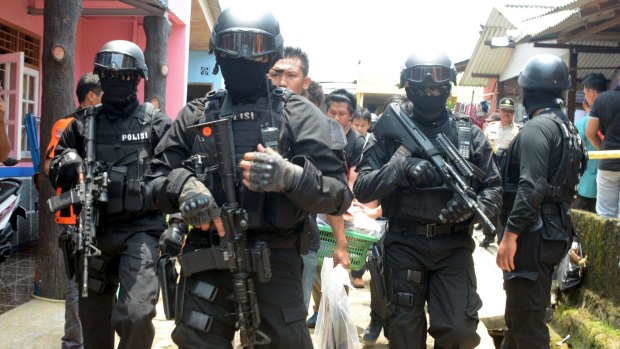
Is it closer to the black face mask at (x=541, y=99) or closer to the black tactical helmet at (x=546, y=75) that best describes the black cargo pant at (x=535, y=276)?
the black face mask at (x=541, y=99)

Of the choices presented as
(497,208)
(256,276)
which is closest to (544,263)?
(497,208)

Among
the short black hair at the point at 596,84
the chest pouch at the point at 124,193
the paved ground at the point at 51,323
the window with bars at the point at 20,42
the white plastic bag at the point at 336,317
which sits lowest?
the paved ground at the point at 51,323

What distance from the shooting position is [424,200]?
3865mm

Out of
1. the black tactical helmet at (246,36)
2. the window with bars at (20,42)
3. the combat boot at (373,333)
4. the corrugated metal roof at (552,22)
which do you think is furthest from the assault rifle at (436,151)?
the window with bars at (20,42)

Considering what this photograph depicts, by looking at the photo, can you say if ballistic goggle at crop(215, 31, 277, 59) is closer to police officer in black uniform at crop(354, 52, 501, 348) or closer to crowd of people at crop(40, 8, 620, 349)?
crowd of people at crop(40, 8, 620, 349)

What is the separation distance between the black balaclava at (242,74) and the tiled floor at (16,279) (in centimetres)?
397

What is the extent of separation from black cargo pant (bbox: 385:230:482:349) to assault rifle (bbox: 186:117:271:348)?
A: 3.93 ft

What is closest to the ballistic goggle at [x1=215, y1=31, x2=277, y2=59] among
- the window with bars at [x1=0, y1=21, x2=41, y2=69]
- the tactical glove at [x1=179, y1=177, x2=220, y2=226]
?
the tactical glove at [x1=179, y1=177, x2=220, y2=226]

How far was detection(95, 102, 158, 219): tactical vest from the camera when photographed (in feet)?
13.3

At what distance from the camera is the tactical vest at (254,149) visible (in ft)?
9.98

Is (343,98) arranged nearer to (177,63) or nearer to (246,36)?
(246,36)

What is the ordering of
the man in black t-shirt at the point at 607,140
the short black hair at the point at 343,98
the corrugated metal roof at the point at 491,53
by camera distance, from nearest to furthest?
the short black hair at the point at 343,98
the man in black t-shirt at the point at 607,140
the corrugated metal roof at the point at 491,53

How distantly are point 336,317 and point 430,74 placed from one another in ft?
5.88

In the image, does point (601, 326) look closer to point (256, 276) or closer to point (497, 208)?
point (497, 208)
